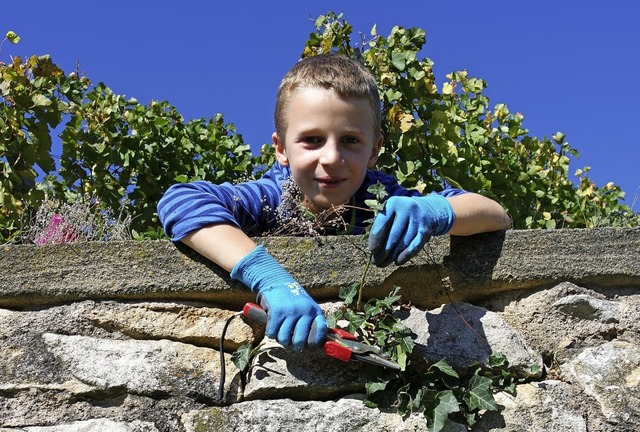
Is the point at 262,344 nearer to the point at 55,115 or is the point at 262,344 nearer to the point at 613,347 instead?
the point at 613,347

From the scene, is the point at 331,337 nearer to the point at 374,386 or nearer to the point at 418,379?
the point at 374,386

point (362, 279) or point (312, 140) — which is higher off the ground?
point (312, 140)

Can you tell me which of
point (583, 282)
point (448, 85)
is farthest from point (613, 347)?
point (448, 85)

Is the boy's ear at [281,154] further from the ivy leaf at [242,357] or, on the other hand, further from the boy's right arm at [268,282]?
the ivy leaf at [242,357]

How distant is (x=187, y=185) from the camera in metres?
2.33

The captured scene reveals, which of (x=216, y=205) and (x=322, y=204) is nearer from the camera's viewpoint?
(x=216, y=205)

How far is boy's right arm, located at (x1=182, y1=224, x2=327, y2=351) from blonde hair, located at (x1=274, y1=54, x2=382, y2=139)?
0.59 m

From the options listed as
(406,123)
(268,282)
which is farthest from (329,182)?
(406,123)

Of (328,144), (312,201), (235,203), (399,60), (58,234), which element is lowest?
(58,234)

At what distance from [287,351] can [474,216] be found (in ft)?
2.05

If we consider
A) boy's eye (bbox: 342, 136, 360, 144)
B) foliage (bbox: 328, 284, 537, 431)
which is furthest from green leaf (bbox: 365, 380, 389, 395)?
boy's eye (bbox: 342, 136, 360, 144)

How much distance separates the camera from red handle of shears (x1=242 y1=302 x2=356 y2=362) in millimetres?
1884

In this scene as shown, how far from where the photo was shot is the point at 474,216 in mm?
2166

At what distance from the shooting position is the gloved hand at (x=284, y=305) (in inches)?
73.7
